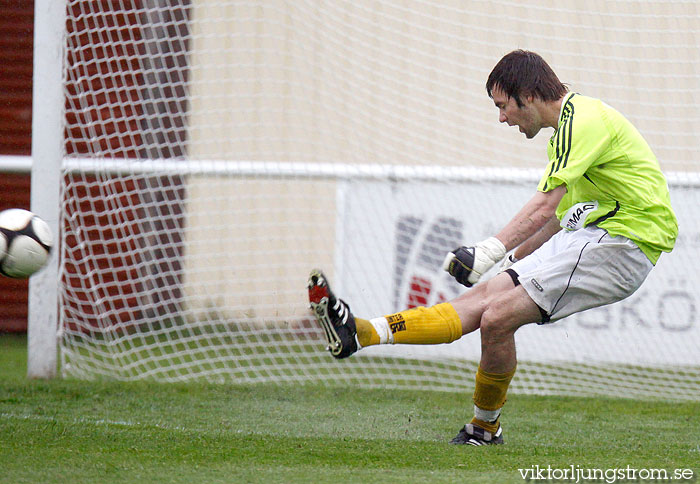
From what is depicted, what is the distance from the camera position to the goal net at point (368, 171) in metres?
6.00

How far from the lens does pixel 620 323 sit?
6.45m

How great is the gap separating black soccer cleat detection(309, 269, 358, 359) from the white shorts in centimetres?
77

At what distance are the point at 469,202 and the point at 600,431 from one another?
265 centimetres

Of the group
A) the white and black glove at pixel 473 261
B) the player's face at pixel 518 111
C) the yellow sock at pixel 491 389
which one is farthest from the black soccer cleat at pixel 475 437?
the player's face at pixel 518 111

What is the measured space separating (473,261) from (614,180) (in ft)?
2.48

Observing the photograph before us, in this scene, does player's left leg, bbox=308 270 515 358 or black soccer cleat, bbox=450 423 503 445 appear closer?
player's left leg, bbox=308 270 515 358

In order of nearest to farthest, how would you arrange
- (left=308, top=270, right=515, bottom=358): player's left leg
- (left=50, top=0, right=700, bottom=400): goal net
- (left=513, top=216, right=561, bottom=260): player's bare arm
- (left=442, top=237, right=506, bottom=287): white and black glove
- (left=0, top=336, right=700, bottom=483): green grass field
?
(left=0, top=336, right=700, bottom=483): green grass field, (left=442, top=237, right=506, bottom=287): white and black glove, (left=308, top=270, right=515, bottom=358): player's left leg, (left=513, top=216, right=561, bottom=260): player's bare arm, (left=50, top=0, right=700, bottom=400): goal net

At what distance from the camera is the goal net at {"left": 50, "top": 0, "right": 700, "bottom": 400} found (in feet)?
19.7

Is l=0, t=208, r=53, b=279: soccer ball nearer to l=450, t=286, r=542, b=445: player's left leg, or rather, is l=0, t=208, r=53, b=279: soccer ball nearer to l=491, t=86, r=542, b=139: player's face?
l=450, t=286, r=542, b=445: player's left leg

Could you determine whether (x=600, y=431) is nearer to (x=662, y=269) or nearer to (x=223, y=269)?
(x=662, y=269)

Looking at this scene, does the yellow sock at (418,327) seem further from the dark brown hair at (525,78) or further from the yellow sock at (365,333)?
the dark brown hair at (525,78)

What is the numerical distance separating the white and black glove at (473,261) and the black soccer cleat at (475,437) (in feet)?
2.90

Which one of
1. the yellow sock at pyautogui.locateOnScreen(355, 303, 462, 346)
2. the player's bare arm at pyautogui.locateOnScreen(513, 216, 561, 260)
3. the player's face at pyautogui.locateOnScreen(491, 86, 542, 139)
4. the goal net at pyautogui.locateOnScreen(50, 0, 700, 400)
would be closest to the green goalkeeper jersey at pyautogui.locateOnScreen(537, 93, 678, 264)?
the player's face at pyautogui.locateOnScreen(491, 86, 542, 139)

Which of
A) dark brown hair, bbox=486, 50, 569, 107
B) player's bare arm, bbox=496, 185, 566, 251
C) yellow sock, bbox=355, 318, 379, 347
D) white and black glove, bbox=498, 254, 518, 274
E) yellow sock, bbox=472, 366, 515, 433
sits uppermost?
dark brown hair, bbox=486, 50, 569, 107
